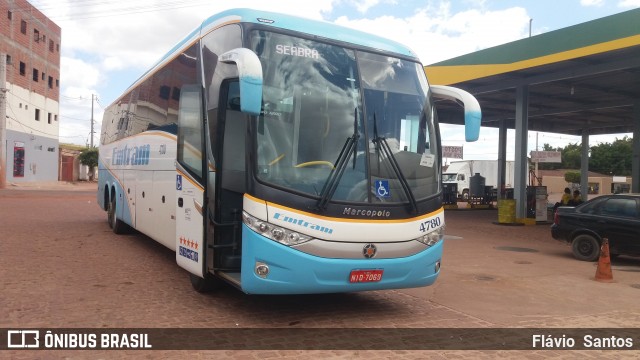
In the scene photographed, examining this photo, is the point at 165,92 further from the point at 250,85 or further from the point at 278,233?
the point at 278,233

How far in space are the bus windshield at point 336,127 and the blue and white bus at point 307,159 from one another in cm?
1

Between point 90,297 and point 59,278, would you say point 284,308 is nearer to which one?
point 90,297

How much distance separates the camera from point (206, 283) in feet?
22.7

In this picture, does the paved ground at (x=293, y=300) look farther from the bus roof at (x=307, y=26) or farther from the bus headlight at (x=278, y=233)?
the bus roof at (x=307, y=26)

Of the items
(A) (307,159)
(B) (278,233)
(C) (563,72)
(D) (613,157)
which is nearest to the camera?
(B) (278,233)

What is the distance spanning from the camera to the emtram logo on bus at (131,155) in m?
9.73

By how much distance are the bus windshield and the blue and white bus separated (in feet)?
0.04

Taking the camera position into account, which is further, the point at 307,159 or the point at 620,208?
the point at 620,208

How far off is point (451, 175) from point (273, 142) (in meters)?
38.7

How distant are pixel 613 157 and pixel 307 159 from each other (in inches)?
3424

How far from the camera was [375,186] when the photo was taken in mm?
5633

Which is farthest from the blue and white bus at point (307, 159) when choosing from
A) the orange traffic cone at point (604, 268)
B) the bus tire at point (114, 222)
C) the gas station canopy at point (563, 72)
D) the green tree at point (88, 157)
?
the green tree at point (88, 157)

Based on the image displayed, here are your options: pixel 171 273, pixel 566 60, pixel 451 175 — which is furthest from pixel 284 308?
pixel 451 175

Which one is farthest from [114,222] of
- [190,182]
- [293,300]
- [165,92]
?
[293,300]
